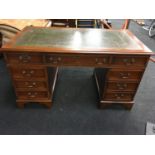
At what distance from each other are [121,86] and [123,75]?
13cm

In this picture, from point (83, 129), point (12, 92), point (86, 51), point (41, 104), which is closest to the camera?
point (86, 51)

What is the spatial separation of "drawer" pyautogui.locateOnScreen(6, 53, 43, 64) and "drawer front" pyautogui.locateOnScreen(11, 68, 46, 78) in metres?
0.08

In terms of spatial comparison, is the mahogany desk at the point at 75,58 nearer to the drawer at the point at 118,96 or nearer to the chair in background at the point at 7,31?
the drawer at the point at 118,96

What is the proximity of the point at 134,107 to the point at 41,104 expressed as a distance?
1014 millimetres

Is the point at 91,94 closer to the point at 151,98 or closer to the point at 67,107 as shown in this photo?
the point at 67,107

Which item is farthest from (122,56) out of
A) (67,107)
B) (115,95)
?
(67,107)

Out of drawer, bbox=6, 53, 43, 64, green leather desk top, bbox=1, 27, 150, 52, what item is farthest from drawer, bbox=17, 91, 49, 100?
green leather desk top, bbox=1, 27, 150, 52

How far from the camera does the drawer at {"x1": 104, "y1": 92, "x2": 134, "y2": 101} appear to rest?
4.86 feet

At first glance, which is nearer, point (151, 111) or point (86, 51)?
point (86, 51)

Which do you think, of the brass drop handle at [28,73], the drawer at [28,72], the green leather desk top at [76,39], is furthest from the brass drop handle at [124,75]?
Result: the brass drop handle at [28,73]

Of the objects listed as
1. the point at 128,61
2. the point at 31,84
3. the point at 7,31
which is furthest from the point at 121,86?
the point at 7,31

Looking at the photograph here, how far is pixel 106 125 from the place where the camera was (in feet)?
4.78

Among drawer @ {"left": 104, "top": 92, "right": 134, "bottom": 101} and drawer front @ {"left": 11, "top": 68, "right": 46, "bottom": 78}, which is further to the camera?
drawer @ {"left": 104, "top": 92, "right": 134, "bottom": 101}

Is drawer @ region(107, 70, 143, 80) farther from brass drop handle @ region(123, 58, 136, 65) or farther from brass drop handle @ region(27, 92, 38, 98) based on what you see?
brass drop handle @ region(27, 92, 38, 98)
